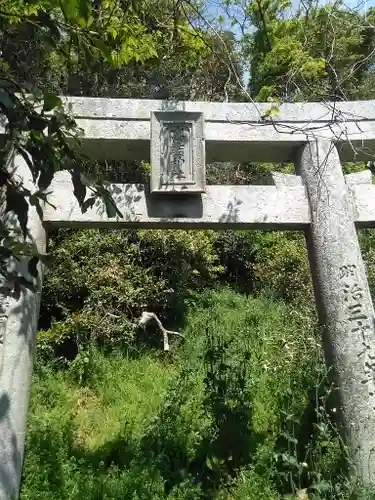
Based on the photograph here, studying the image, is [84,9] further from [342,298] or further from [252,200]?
[342,298]

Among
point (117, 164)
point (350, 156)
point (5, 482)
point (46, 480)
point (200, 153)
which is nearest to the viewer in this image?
point (5, 482)

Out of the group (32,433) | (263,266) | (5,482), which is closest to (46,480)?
(5,482)

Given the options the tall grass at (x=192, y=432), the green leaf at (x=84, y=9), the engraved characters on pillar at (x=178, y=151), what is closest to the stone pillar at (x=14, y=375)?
the tall grass at (x=192, y=432)

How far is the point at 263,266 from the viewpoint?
8.89 meters

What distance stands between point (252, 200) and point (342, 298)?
101 centimetres

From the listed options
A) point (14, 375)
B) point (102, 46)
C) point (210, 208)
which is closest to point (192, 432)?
point (14, 375)

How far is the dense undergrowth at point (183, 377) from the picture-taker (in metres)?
4.00

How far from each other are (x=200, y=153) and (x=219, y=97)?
4944 mm

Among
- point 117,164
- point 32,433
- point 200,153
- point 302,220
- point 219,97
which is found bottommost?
point 32,433

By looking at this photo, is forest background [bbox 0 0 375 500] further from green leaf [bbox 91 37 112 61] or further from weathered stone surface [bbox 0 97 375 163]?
weathered stone surface [bbox 0 97 375 163]

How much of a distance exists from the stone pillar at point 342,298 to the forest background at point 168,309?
0.17 metres

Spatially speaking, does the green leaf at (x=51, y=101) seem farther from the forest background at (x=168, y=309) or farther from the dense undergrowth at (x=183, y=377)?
the dense undergrowth at (x=183, y=377)

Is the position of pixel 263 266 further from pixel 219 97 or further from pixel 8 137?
pixel 8 137

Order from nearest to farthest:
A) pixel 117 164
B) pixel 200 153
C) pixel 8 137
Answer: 1. pixel 8 137
2. pixel 200 153
3. pixel 117 164
